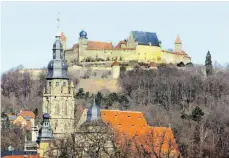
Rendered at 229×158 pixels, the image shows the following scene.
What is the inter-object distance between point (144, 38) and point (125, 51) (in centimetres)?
272

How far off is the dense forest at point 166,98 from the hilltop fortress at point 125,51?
13.8 ft

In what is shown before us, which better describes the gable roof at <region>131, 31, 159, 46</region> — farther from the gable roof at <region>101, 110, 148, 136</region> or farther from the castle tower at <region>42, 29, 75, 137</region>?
the castle tower at <region>42, 29, 75, 137</region>

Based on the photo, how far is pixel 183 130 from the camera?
229 ft

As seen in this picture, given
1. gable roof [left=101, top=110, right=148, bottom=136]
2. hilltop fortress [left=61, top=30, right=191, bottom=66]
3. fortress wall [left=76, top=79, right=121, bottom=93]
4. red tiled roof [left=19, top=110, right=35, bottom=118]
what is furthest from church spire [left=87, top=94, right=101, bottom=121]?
hilltop fortress [left=61, top=30, right=191, bottom=66]

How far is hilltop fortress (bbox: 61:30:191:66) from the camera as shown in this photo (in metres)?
110

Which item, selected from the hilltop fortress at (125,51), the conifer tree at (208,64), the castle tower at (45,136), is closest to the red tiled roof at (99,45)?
the hilltop fortress at (125,51)

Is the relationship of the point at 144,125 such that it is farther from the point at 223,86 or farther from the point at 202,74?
the point at 202,74

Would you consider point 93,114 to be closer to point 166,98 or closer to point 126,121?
point 126,121

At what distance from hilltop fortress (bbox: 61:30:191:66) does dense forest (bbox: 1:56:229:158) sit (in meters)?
4.22

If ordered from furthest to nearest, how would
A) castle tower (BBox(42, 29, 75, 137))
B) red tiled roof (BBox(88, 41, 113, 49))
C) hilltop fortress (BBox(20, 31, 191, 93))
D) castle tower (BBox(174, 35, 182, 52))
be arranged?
castle tower (BBox(174, 35, 182, 52)), red tiled roof (BBox(88, 41, 113, 49)), hilltop fortress (BBox(20, 31, 191, 93)), castle tower (BBox(42, 29, 75, 137))

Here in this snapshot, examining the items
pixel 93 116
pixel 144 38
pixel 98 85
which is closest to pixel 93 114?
pixel 93 116

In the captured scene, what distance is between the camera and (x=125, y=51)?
364ft

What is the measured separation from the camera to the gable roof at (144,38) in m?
110

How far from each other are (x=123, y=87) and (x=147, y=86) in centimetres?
364
